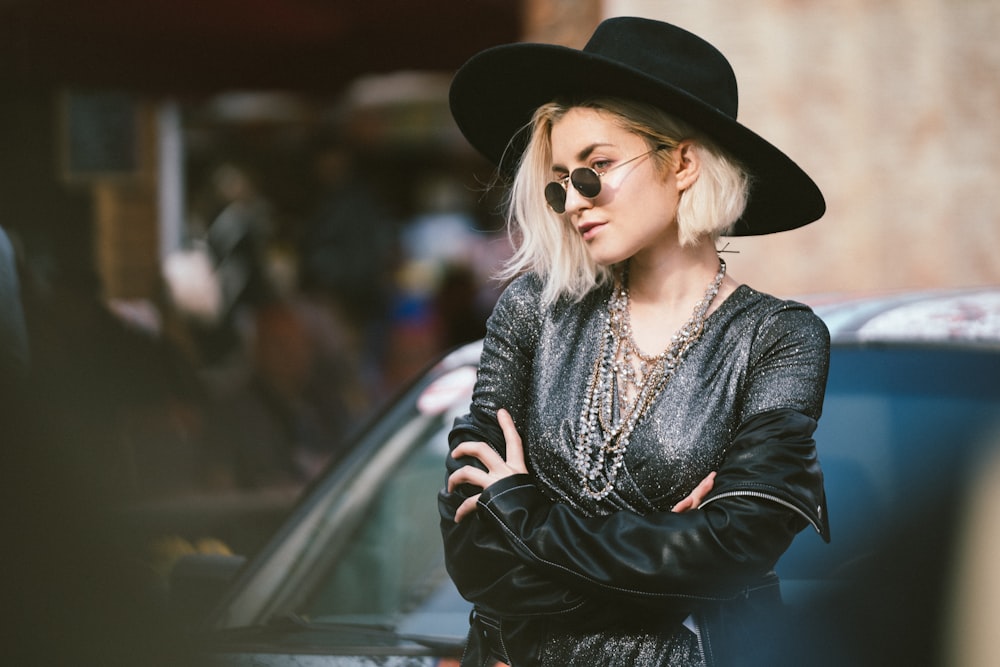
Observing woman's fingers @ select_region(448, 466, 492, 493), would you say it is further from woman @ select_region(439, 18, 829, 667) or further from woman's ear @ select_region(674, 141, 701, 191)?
woman's ear @ select_region(674, 141, 701, 191)

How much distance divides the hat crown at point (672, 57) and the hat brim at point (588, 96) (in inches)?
1.2

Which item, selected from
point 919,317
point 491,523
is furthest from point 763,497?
point 919,317

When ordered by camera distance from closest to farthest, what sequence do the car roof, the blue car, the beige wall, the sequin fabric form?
the sequin fabric
the blue car
the car roof
the beige wall

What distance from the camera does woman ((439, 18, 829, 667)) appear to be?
1.75 metres

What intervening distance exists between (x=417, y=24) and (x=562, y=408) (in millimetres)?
4972

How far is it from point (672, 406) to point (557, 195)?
13.2 inches

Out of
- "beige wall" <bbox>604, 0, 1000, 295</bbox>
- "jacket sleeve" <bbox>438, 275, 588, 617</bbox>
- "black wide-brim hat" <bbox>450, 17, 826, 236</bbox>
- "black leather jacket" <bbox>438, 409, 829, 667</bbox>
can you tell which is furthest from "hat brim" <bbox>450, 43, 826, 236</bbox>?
"beige wall" <bbox>604, 0, 1000, 295</bbox>

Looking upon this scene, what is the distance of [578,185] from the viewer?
190cm

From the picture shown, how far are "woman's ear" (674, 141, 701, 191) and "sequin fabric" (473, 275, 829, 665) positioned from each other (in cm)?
17

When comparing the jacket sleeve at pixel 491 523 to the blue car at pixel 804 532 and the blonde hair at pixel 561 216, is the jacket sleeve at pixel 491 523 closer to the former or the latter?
the blonde hair at pixel 561 216

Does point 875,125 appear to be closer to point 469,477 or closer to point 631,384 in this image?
point 631,384

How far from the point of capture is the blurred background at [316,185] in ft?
17.7

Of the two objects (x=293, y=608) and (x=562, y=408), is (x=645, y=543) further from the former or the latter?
(x=293, y=608)

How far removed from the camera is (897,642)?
7.27 ft
